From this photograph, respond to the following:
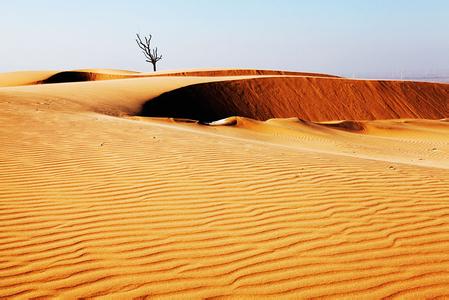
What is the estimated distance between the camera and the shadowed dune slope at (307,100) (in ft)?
61.3

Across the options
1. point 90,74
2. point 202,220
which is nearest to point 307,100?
point 202,220

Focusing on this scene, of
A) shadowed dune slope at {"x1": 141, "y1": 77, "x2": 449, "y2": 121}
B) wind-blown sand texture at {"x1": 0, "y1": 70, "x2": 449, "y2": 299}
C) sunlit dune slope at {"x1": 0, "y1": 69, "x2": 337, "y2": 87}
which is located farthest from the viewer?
sunlit dune slope at {"x1": 0, "y1": 69, "x2": 337, "y2": 87}

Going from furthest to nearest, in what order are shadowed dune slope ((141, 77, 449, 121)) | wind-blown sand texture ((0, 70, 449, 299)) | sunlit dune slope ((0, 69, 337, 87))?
sunlit dune slope ((0, 69, 337, 87)), shadowed dune slope ((141, 77, 449, 121)), wind-blown sand texture ((0, 70, 449, 299))

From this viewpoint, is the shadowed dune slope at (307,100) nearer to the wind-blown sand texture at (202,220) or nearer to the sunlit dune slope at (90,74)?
the wind-blown sand texture at (202,220)

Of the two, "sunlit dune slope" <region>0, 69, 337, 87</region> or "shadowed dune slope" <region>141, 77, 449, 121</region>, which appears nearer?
"shadowed dune slope" <region>141, 77, 449, 121</region>

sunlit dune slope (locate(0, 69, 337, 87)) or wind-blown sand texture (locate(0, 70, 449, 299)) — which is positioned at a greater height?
A: sunlit dune slope (locate(0, 69, 337, 87))

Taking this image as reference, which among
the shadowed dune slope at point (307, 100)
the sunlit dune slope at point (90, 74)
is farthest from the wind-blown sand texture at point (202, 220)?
the sunlit dune slope at point (90, 74)

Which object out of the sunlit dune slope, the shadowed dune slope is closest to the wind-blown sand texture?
the shadowed dune slope

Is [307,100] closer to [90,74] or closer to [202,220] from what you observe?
[202,220]

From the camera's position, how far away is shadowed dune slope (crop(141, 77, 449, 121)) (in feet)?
61.3

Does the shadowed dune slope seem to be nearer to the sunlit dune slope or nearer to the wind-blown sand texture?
the wind-blown sand texture

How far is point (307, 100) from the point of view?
71.3 feet

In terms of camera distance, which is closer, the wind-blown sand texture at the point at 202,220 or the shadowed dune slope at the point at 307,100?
the wind-blown sand texture at the point at 202,220

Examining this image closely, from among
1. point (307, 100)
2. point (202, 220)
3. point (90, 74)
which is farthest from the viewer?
point (90, 74)
